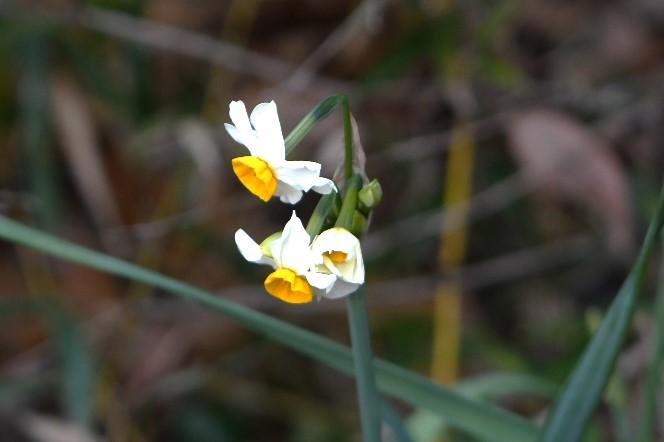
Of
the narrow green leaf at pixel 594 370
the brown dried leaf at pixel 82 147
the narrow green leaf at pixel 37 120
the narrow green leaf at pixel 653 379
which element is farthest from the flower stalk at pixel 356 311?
the brown dried leaf at pixel 82 147

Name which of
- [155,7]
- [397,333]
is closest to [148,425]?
[397,333]

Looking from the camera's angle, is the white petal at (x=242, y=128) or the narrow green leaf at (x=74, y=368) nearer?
the white petal at (x=242, y=128)

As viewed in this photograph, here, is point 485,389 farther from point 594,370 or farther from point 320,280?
point 320,280

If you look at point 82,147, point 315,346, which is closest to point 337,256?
point 315,346

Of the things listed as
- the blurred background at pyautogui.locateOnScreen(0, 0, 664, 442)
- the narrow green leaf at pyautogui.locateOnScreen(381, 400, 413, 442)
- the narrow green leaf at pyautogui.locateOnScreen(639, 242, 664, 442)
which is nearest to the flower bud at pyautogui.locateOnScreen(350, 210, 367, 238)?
the narrow green leaf at pyautogui.locateOnScreen(381, 400, 413, 442)

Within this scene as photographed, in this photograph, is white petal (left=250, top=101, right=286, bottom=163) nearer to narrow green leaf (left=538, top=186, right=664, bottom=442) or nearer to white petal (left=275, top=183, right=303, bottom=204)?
white petal (left=275, top=183, right=303, bottom=204)

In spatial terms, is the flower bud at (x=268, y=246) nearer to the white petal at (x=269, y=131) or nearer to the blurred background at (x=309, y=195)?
the white petal at (x=269, y=131)

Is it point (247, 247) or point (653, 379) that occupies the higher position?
point (653, 379)
